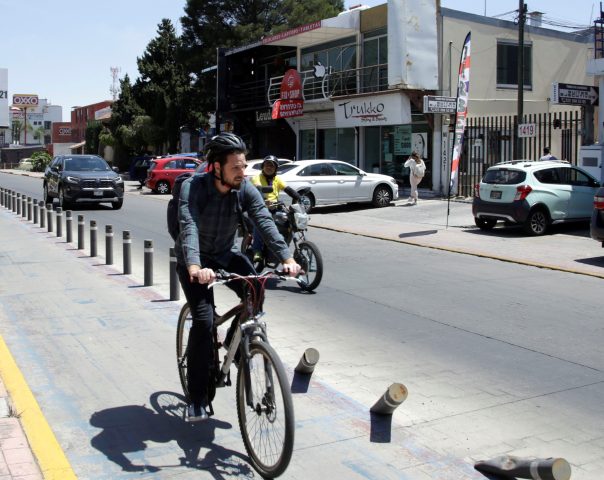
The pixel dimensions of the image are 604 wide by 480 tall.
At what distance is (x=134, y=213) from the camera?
74.7 feet

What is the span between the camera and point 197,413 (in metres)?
4.62

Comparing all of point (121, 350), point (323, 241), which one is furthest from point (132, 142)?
point (121, 350)

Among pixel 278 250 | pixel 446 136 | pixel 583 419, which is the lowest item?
pixel 583 419

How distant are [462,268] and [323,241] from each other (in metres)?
4.35

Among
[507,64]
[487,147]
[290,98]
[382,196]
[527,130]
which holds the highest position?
[507,64]

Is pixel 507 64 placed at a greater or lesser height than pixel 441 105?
greater

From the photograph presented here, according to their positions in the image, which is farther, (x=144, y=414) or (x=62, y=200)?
(x=62, y=200)

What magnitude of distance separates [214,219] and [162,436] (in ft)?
4.76

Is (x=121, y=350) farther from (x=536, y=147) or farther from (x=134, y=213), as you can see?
(x=536, y=147)

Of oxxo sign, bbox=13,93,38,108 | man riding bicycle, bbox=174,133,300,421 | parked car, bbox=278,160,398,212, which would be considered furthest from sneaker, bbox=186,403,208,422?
oxxo sign, bbox=13,93,38,108

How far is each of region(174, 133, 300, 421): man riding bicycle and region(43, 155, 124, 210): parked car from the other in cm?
1964

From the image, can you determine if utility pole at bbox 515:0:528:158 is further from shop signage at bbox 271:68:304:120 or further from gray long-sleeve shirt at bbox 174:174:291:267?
gray long-sleeve shirt at bbox 174:174:291:267

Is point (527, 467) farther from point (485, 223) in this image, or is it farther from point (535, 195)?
point (485, 223)

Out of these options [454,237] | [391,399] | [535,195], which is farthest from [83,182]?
[391,399]
